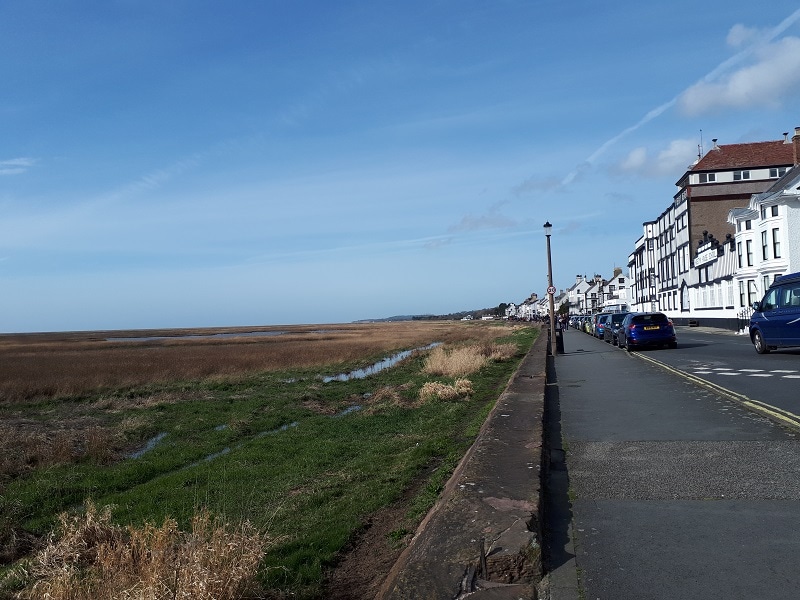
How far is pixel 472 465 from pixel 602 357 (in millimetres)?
20422

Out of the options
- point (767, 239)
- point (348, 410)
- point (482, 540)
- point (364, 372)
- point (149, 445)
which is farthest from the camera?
point (767, 239)

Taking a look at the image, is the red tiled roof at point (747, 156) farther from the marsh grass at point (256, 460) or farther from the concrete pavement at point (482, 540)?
the concrete pavement at point (482, 540)

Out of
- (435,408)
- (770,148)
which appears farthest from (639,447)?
(770,148)

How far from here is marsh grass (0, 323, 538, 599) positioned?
7016 millimetres

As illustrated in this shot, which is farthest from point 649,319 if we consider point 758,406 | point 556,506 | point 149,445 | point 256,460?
point 556,506

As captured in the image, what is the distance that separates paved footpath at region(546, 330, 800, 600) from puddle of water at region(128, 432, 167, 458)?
25.1 ft

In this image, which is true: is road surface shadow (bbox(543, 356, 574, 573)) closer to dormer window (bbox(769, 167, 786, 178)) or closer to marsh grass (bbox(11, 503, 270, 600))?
marsh grass (bbox(11, 503, 270, 600))

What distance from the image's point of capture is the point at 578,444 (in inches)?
345

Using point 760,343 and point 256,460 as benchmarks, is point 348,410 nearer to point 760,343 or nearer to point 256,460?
point 256,460

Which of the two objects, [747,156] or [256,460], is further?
[747,156]

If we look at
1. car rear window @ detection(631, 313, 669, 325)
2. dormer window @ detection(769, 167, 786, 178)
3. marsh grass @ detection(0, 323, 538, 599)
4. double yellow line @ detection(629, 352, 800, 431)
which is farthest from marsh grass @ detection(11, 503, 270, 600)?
dormer window @ detection(769, 167, 786, 178)

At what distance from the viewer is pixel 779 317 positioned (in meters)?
21.0

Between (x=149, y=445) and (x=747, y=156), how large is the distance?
233ft

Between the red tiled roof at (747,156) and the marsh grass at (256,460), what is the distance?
57.4m
